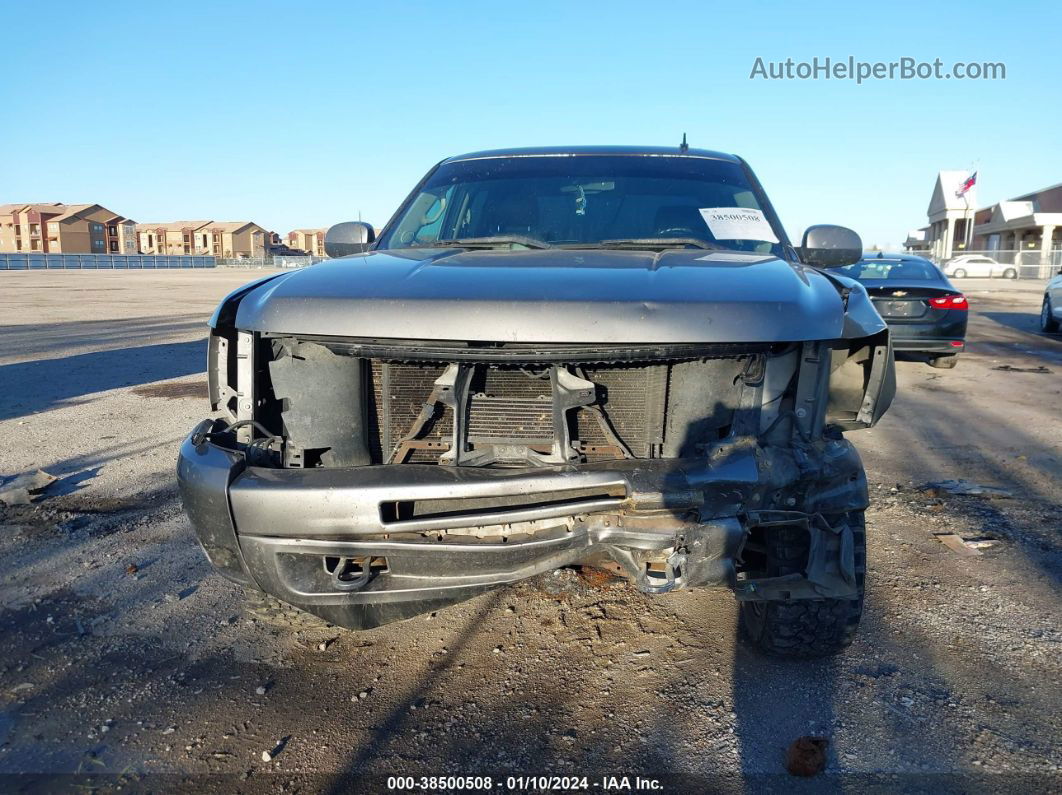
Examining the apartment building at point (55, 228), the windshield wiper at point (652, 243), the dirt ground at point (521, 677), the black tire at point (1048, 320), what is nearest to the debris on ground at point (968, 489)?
the dirt ground at point (521, 677)

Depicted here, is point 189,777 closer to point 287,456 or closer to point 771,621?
point 287,456

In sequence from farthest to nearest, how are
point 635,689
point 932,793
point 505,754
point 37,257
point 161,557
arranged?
point 37,257, point 161,557, point 635,689, point 505,754, point 932,793

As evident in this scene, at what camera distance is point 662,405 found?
259 cm

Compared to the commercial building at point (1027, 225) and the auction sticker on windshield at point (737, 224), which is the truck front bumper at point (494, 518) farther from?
the commercial building at point (1027, 225)

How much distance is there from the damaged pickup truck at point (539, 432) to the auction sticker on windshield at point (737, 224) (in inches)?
18.7

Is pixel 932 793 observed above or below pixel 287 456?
below

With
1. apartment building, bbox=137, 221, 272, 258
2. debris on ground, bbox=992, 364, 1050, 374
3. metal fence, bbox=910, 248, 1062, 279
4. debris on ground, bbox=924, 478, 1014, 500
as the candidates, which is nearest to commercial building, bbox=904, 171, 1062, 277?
metal fence, bbox=910, 248, 1062, 279

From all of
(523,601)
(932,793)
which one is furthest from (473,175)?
(932,793)

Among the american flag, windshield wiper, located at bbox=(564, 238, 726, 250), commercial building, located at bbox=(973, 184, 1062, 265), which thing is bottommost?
windshield wiper, located at bbox=(564, 238, 726, 250)

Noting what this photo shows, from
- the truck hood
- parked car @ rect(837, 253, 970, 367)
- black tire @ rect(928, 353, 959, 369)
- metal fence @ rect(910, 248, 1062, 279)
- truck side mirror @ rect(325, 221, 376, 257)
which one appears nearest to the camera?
the truck hood

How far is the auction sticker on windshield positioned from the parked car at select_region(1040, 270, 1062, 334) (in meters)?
13.2

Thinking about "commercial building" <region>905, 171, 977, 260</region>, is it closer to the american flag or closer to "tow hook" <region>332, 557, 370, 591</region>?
the american flag

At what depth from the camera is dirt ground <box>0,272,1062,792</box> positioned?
235cm

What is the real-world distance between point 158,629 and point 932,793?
9.00 feet
